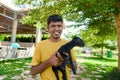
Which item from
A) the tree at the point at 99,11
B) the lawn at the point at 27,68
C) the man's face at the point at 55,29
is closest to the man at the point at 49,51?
the man's face at the point at 55,29

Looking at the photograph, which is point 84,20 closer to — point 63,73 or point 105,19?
point 105,19

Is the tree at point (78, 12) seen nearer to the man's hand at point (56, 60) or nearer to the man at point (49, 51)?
the man at point (49, 51)

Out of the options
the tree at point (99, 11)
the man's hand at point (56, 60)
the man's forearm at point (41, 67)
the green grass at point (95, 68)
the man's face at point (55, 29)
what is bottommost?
the green grass at point (95, 68)

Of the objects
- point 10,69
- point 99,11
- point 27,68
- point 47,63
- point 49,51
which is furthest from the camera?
point 27,68

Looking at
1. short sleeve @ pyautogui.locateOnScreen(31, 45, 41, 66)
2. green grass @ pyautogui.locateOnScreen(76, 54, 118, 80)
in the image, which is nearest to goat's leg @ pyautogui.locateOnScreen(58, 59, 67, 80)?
short sleeve @ pyautogui.locateOnScreen(31, 45, 41, 66)

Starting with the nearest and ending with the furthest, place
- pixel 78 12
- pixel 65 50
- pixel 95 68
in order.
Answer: pixel 65 50 < pixel 78 12 < pixel 95 68

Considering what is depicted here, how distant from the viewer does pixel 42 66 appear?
8.93ft

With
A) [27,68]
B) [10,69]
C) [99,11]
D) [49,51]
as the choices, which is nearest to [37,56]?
[49,51]

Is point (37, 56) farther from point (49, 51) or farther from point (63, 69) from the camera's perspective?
point (63, 69)

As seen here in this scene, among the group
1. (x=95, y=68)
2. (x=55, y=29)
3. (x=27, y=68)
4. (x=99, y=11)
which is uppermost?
(x=99, y=11)

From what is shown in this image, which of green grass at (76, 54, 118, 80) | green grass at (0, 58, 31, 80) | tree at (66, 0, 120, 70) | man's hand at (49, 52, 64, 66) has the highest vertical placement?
tree at (66, 0, 120, 70)

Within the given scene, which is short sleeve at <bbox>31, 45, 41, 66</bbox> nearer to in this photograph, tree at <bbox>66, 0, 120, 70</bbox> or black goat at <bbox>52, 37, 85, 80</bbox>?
black goat at <bbox>52, 37, 85, 80</bbox>

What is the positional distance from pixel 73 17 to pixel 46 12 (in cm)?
115

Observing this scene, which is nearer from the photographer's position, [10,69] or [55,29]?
[55,29]
